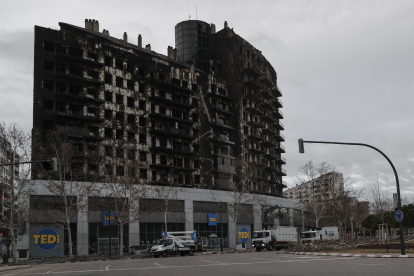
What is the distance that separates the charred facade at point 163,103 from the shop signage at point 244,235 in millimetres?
8410

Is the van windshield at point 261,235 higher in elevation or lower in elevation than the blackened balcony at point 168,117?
A: lower

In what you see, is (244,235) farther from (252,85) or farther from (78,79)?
(78,79)

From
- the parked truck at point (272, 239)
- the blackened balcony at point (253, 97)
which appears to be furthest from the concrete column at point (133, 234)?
the blackened balcony at point (253, 97)

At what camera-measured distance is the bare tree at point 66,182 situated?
45287 millimetres

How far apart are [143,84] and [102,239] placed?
93.5ft

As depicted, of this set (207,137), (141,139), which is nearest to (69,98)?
(141,139)

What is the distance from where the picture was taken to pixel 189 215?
207ft

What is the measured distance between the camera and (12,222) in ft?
125

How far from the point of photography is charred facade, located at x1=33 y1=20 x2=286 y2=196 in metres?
62.4

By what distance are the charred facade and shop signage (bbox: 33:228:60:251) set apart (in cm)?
706

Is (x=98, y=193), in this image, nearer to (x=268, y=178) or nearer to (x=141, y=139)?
(x=141, y=139)

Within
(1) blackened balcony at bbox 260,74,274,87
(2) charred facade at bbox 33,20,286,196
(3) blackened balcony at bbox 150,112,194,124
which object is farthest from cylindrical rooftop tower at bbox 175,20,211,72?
(3) blackened balcony at bbox 150,112,194,124

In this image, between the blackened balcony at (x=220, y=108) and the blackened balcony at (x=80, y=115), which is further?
the blackened balcony at (x=220, y=108)

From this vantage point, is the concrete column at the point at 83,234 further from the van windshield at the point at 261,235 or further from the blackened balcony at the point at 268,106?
the blackened balcony at the point at 268,106
